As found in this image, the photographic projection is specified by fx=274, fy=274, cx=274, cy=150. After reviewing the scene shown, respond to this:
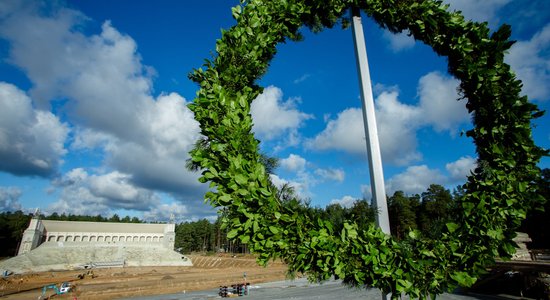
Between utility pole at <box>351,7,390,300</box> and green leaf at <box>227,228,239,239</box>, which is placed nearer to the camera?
green leaf at <box>227,228,239,239</box>

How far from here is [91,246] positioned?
210 feet

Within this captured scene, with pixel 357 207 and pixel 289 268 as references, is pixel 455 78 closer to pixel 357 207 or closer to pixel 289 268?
pixel 357 207

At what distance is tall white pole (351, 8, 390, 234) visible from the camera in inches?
94.1

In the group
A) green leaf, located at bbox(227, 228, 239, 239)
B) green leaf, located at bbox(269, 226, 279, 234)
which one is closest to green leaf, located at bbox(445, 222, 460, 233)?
green leaf, located at bbox(269, 226, 279, 234)

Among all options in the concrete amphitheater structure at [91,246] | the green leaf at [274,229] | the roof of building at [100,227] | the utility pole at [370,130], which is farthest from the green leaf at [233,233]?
the roof of building at [100,227]

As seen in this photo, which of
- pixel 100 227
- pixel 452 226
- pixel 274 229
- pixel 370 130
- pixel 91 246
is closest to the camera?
pixel 274 229

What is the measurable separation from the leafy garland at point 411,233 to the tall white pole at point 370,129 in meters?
0.41

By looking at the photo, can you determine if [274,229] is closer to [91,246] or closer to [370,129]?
[370,129]

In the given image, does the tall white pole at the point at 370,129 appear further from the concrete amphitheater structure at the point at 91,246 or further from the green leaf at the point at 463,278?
the concrete amphitheater structure at the point at 91,246

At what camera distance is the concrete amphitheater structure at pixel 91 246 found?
54.6 meters

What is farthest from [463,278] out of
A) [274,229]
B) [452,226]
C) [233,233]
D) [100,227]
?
[100,227]

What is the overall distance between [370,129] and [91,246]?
7876cm

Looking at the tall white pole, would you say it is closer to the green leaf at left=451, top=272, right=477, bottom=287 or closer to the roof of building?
the green leaf at left=451, top=272, right=477, bottom=287

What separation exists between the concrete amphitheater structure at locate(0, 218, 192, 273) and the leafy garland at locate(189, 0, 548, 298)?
6856cm
